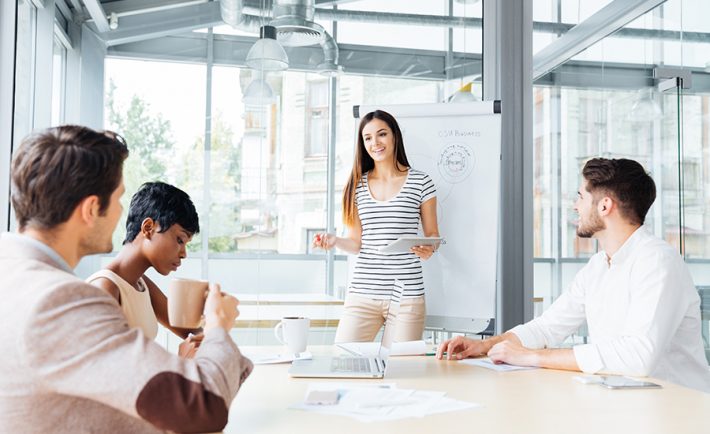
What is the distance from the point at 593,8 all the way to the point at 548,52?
0.33 meters

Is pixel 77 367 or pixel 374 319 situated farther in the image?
pixel 374 319

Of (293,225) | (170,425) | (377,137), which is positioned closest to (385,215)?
(377,137)

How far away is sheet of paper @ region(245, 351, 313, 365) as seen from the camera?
71.2 inches

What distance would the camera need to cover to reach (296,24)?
12.5 feet

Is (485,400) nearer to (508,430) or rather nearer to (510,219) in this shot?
(508,430)

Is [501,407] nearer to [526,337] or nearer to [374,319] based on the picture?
[526,337]

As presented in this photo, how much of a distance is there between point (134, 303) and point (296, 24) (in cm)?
259

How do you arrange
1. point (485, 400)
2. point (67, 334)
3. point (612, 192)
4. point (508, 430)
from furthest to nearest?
1. point (612, 192)
2. point (485, 400)
3. point (508, 430)
4. point (67, 334)

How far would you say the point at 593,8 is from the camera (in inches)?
144

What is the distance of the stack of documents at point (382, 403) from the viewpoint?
1262 millimetres

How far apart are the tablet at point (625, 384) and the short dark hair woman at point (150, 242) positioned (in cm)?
98

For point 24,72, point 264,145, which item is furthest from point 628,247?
point 24,72

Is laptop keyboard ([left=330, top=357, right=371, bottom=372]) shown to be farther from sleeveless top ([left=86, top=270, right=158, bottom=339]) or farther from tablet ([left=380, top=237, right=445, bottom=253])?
tablet ([left=380, top=237, right=445, bottom=253])

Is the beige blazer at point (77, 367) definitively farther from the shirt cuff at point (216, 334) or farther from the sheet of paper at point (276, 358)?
the sheet of paper at point (276, 358)
